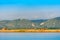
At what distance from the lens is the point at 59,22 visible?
138500 mm

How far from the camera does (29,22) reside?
147750 mm

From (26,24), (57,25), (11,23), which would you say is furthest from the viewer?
(11,23)

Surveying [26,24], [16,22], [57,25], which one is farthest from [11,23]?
[57,25]

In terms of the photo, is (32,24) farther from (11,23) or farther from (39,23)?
(11,23)

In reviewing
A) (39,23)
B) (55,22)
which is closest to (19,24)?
(39,23)

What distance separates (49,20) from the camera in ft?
486

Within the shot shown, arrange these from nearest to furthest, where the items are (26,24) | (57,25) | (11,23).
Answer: (57,25) → (26,24) → (11,23)

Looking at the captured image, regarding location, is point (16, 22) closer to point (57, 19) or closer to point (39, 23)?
point (39, 23)

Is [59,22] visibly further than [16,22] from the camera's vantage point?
No

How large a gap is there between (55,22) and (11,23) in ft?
105

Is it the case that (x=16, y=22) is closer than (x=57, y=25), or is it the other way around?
(x=57, y=25)

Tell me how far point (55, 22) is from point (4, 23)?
31.2 m

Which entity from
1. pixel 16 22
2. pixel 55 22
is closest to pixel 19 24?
pixel 16 22

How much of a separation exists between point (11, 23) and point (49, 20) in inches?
1019
